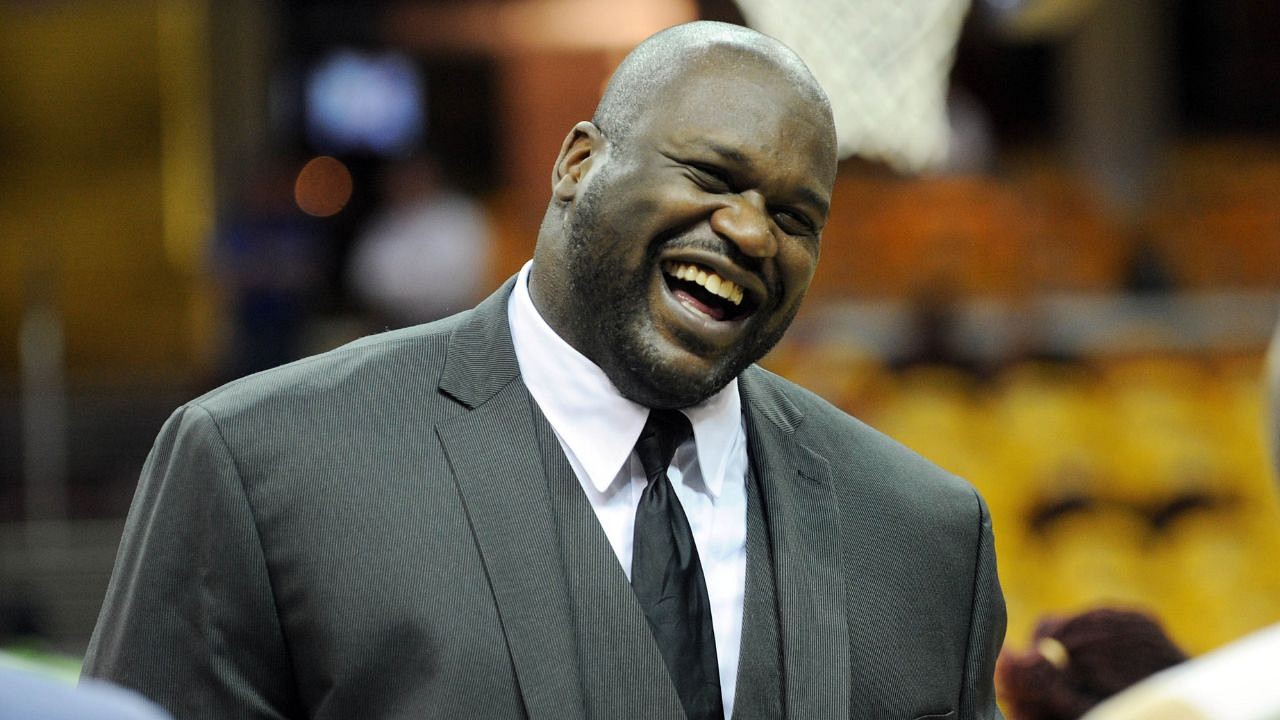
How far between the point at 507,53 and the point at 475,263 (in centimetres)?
408

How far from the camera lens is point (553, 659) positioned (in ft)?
4.93

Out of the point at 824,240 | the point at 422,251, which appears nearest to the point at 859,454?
the point at 422,251

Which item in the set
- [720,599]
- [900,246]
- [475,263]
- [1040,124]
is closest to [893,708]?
[720,599]

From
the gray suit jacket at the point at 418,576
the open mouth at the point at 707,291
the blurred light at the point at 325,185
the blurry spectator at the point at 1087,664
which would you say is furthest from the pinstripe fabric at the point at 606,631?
the blurred light at the point at 325,185

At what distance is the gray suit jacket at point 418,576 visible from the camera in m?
1.49

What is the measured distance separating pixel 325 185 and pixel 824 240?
141 inches

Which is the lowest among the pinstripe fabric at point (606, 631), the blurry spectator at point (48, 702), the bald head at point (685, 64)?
the pinstripe fabric at point (606, 631)

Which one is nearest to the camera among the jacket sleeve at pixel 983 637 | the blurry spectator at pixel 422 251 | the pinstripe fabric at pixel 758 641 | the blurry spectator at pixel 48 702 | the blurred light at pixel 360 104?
Result: the blurry spectator at pixel 48 702

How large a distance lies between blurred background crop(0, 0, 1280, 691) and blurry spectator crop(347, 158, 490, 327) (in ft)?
0.05

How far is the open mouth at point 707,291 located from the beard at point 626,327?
19 millimetres

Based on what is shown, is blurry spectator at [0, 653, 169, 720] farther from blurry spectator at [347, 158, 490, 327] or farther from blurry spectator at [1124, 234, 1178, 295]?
blurry spectator at [1124, 234, 1178, 295]

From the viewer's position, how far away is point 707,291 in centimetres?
164

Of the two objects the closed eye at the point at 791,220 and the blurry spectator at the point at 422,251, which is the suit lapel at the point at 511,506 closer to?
the closed eye at the point at 791,220

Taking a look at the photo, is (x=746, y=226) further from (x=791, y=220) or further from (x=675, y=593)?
(x=675, y=593)
